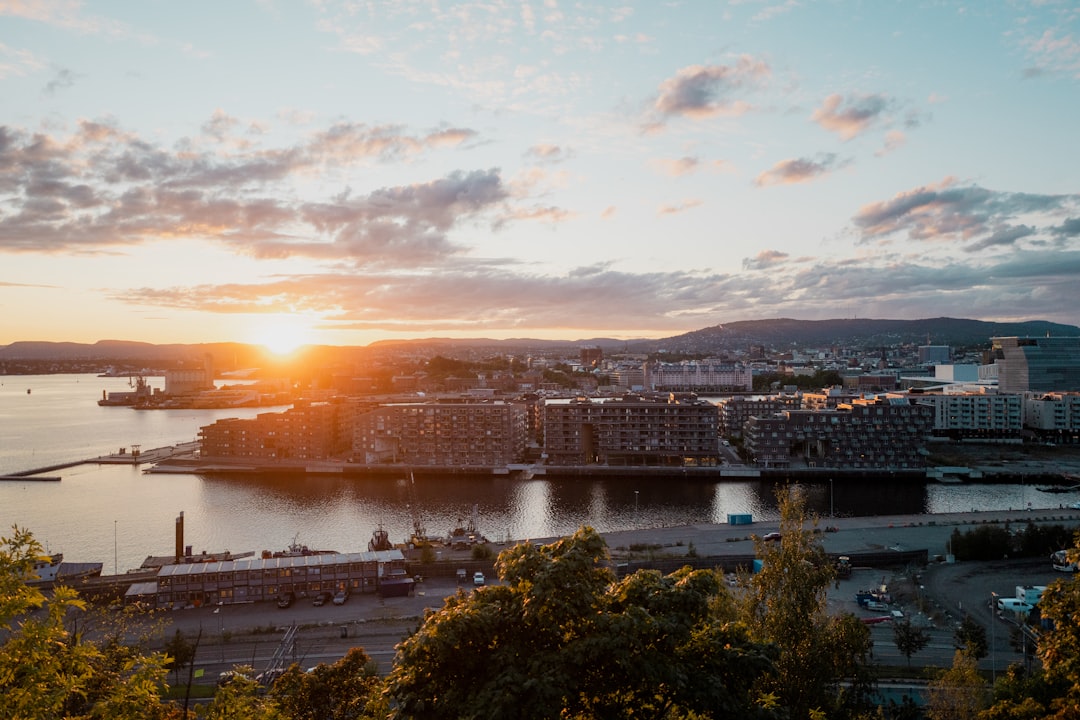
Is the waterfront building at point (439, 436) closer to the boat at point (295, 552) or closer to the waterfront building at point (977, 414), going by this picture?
the boat at point (295, 552)

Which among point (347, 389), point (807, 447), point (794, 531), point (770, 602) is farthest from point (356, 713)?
point (347, 389)

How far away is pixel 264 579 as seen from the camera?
31.3 ft

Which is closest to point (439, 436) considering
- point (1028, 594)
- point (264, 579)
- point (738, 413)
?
point (738, 413)

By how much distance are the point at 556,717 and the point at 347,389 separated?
1637 inches

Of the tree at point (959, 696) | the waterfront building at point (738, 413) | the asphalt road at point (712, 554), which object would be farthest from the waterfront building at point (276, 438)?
the tree at point (959, 696)

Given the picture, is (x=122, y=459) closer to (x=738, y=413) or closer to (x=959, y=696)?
(x=738, y=413)

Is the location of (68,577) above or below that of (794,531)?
below

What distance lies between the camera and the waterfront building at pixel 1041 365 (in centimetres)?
2747

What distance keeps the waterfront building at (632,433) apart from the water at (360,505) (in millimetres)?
1818

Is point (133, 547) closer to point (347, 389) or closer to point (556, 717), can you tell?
point (556, 717)

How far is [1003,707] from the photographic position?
3.10 m

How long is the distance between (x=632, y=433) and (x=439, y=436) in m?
5.19

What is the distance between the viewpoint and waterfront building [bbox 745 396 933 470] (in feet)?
59.8

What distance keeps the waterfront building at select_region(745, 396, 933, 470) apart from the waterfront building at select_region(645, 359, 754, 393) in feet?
81.3
